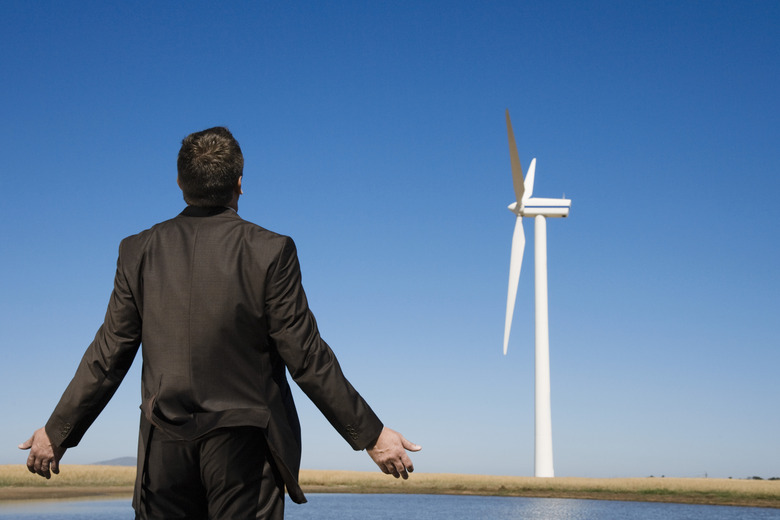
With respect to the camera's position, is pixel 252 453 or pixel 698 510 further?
pixel 698 510

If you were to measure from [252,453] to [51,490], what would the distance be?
38.8 m

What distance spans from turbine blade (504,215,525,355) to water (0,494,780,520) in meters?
8.01

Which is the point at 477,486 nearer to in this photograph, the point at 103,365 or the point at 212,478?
the point at 103,365

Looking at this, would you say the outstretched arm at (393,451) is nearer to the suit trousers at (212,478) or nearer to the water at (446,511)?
the suit trousers at (212,478)

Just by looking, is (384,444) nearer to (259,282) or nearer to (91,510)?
(259,282)

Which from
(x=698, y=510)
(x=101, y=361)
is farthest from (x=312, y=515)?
(x=101, y=361)

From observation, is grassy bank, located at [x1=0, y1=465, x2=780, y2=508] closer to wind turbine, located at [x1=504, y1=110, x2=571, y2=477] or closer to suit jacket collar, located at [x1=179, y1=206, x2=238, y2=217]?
wind turbine, located at [x1=504, y1=110, x2=571, y2=477]

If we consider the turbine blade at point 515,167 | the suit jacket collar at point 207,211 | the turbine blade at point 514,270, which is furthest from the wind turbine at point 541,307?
the suit jacket collar at point 207,211

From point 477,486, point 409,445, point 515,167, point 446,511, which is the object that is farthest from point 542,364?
point 409,445

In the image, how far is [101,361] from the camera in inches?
146

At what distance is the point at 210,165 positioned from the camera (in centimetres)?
367

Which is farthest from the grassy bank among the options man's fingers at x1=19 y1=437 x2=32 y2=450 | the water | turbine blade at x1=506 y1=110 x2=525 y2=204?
A: man's fingers at x1=19 y1=437 x2=32 y2=450

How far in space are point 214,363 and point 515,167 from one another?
3758 centimetres

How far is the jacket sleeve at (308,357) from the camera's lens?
3504 millimetres
